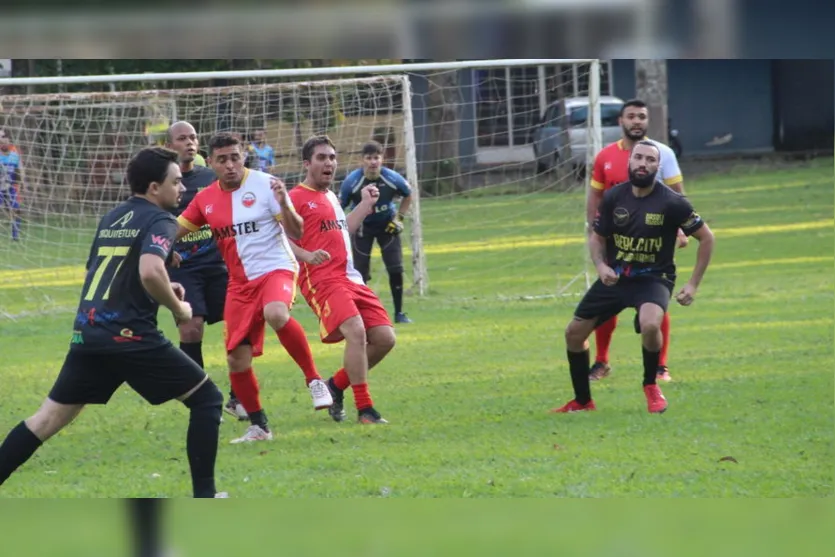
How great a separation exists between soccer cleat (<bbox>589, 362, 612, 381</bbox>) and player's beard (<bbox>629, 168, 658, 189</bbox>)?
224 centimetres

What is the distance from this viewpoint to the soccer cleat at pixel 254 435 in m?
7.91

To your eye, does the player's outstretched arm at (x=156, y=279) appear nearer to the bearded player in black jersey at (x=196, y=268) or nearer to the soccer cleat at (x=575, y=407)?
the bearded player in black jersey at (x=196, y=268)

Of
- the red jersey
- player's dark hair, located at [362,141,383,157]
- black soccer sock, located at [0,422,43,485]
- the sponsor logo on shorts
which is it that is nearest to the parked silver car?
player's dark hair, located at [362,141,383,157]

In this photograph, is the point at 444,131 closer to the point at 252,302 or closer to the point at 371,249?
the point at 371,249

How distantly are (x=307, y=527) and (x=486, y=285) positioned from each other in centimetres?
1411

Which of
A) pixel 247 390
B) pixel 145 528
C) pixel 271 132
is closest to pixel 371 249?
pixel 271 132

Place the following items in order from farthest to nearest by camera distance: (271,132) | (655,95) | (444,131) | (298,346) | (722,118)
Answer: (722,118)
(655,95)
(444,131)
(271,132)
(298,346)

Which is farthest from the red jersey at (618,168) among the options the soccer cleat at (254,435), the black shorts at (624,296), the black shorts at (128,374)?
the black shorts at (128,374)

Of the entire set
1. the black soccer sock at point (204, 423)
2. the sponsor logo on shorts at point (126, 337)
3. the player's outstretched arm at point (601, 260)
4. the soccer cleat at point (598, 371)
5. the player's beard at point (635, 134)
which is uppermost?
the player's beard at point (635, 134)

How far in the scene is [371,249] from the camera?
1408 cm

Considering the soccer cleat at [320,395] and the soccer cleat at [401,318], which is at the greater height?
the soccer cleat at [320,395]

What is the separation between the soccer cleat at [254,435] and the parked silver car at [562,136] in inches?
415

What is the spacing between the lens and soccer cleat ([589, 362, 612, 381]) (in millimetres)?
10016

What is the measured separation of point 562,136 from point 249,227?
13037 millimetres
